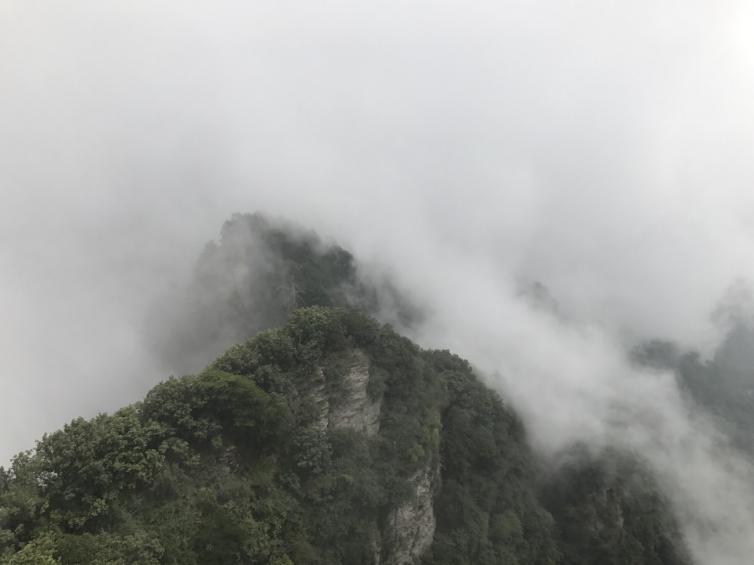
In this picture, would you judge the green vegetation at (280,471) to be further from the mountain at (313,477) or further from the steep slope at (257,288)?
the steep slope at (257,288)

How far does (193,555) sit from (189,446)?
7041 mm

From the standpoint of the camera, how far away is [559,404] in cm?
10538

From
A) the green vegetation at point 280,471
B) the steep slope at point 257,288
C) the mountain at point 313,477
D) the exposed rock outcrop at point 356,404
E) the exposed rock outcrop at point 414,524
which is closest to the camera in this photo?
the green vegetation at point 280,471

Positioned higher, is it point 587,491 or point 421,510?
point 587,491

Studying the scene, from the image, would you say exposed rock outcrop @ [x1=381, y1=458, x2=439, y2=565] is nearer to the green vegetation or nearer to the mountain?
Answer: the mountain

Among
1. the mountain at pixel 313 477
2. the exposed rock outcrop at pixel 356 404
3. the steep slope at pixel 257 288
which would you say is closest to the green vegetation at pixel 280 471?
the mountain at pixel 313 477

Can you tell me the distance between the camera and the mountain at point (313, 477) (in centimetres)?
2658

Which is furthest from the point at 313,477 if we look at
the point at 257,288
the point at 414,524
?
the point at 257,288

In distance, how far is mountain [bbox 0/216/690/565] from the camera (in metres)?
26.6

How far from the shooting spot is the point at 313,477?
37.7 m

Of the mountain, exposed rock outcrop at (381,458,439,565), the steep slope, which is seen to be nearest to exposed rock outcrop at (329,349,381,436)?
the mountain

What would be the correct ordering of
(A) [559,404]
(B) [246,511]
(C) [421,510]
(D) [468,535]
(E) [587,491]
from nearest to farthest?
(B) [246,511], (C) [421,510], (D) [468,535], (E) [587,491], (A) [559,404]

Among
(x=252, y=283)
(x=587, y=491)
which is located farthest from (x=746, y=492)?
(x=252, y=283)

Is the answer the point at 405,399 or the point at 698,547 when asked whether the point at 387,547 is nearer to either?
the point at 405,399
